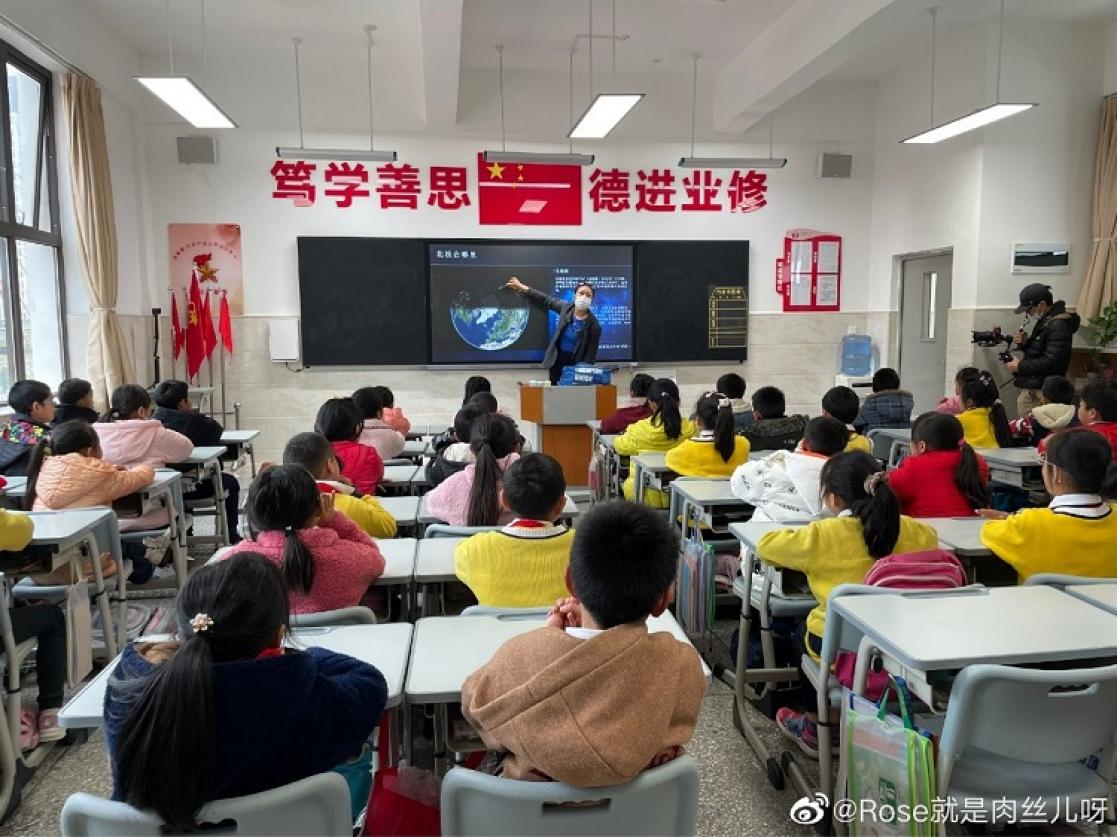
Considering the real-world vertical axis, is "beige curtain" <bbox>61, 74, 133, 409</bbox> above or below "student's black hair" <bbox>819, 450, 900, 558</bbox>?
above

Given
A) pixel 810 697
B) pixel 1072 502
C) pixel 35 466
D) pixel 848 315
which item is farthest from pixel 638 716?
pixel 848 315

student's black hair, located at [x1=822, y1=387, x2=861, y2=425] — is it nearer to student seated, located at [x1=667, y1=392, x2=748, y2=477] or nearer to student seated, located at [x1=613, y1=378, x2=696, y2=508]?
student seated, located at [x1=667, y1=392, x2=748, y2=477]

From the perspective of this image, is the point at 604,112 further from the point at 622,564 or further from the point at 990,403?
the point at 622,564

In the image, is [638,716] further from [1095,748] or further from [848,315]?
[848,315]

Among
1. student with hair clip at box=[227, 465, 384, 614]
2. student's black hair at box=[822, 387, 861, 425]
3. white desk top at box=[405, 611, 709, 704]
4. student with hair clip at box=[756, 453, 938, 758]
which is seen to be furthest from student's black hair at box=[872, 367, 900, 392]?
student with hair clip at box=[227, 465, 384, 614]

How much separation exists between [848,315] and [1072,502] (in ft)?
20.3

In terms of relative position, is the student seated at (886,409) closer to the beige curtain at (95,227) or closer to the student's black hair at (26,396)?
the student's black hair at (26,396)

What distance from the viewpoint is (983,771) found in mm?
1664

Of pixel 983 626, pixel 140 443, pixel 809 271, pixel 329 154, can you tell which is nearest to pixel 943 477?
pixel 983 626

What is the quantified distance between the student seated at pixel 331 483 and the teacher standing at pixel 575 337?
414 centimetres

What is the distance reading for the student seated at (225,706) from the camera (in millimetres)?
1083

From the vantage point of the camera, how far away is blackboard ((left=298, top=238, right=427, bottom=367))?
23.7ft

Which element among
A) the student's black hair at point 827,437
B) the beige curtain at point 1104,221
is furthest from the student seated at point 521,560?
the beige curtain at point 1104,221

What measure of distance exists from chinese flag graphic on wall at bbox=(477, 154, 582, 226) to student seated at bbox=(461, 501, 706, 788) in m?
6.44
